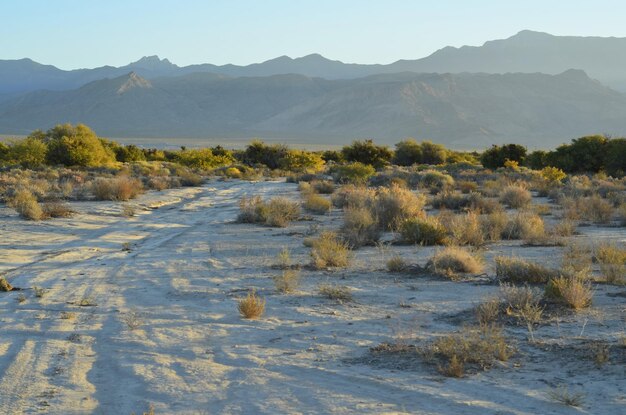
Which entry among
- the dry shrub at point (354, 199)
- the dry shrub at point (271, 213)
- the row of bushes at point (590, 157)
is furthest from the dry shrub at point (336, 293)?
the row of bushes at point (590, 157)

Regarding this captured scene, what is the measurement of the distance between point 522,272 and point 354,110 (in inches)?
6321

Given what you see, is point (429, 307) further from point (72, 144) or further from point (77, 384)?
point (72, 144)

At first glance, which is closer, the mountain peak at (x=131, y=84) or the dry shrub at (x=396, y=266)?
the dry shrub at (x=396, y=266)

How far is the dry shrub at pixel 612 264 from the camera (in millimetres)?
10297

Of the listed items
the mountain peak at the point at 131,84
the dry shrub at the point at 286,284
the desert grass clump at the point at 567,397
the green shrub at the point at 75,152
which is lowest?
the dry shrub at the point at 286,284

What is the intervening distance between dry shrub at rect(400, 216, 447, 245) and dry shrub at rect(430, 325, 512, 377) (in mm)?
7297

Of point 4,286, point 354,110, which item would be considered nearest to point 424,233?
point 4,286

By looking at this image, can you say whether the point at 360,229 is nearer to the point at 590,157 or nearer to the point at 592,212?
the point at 592,212

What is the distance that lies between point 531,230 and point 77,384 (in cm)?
1090

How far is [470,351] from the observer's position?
684cm

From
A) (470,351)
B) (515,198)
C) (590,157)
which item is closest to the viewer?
(470,351)

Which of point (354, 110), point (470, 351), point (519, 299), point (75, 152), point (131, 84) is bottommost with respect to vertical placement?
point (470, 351)

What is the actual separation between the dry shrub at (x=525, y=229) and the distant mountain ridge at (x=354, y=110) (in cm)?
12267

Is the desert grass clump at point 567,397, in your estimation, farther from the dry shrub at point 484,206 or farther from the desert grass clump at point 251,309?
the dry shrub at point 484,206
